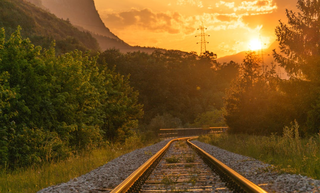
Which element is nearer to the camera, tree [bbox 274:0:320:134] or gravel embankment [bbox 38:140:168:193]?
gravel embankment [bbox 38:140:168:193]

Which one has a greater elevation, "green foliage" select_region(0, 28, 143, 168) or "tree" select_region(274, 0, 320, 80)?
"tree" select_region(274, 0, 320, 80)

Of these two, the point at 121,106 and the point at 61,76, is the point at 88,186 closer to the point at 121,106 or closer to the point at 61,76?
the point at 61,76

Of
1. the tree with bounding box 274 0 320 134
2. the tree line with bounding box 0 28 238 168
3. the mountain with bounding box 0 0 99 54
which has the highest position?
the mountain with bounding box 0 0 99 54

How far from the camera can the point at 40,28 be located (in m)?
94.7

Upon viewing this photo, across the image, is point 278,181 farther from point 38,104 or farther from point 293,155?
point 38,104

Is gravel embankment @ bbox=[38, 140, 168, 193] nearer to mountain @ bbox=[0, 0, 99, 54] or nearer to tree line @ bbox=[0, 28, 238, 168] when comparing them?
tree line @ bbox=[0, 28, 238, 168]

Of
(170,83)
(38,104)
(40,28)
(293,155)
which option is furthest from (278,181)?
(40,28)

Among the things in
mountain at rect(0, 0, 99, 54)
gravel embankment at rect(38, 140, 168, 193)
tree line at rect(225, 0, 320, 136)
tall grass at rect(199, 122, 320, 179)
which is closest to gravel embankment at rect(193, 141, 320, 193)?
tall grass at rect(199, 122, 320, 179)

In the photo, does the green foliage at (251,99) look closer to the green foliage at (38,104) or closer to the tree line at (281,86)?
the tree line at (281,86)

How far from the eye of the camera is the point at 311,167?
8.46 m

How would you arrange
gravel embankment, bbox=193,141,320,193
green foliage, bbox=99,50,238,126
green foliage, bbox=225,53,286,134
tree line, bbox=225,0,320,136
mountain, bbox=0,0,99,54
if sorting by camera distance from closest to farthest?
1. gravel embankment, bbox=193,141,320,193
2. tree line, bbox=225,0,320,136
3. green foliage, bbox=225,53,286,134
4. green foliage, bbox=99,50,238,126
5. mountain, bbox=0,0,99,54

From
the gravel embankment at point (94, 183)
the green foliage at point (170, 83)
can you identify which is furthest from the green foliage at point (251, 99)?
the green foliage at point (170, 83)

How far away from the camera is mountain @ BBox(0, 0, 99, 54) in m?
75.9

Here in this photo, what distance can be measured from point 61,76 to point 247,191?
473 inches
